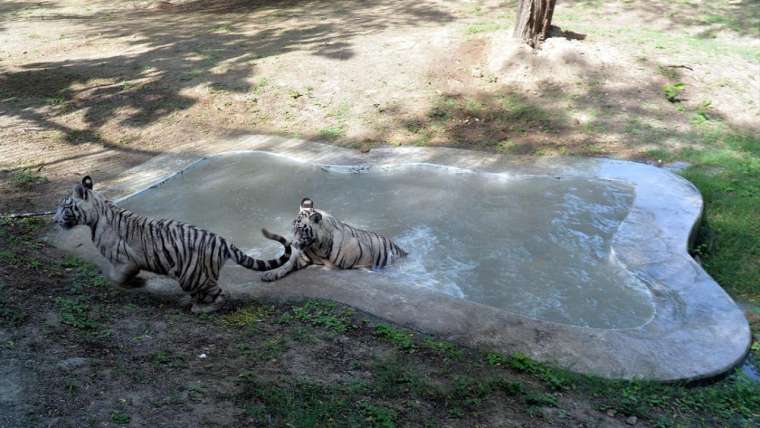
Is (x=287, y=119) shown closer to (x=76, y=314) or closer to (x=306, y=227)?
(x=306, y=227)

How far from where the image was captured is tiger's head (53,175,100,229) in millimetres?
5898

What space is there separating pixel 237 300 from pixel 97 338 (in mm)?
1346

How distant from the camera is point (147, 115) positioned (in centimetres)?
1200

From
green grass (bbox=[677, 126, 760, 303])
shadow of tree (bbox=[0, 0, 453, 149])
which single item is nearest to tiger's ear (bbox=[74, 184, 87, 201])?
shadow of tree (bbox=[0, 0, 453, 149])

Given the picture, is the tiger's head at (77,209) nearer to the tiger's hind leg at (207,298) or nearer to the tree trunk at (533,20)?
the tiger's hind leg at (207,298)

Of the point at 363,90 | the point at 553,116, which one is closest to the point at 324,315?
the point at 553,116

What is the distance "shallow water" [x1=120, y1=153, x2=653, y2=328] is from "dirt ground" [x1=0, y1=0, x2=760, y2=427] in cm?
144

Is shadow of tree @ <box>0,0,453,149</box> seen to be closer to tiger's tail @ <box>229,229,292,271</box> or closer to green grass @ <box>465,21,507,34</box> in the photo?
green grass @ <box>465,21,507,34</box>

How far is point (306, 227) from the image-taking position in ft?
21.5

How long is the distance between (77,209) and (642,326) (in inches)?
Answer: 204

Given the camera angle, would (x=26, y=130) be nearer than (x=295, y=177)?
No

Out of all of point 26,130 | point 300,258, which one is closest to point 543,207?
point 300,258

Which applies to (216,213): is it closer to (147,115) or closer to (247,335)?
(247,335)

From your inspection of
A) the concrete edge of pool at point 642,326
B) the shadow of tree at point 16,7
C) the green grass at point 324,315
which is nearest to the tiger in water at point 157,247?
the concrete edge of pool at point 642,326
